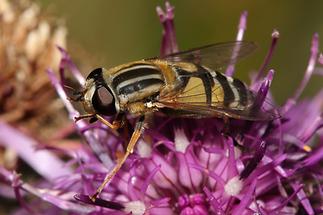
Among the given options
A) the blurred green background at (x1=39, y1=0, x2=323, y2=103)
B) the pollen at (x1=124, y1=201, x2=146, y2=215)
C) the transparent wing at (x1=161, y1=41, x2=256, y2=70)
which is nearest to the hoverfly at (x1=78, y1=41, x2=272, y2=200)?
the pollen at (x1=124, y1=201, x2=146, y2=215)

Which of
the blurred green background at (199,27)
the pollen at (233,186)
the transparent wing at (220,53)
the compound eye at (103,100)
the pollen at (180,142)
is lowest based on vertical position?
the pollen at (233,186)

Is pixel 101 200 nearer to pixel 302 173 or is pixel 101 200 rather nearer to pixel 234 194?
pixel 234 194

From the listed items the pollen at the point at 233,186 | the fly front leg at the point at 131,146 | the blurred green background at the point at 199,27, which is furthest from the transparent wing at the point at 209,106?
the blurred green background at the point at 199,27

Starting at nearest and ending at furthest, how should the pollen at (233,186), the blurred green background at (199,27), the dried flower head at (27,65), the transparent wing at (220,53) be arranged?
the pollen at (233,186) → the transparent wing at (220,53) → the dried flower head at (27,65) → the blurred green background at (199,27)

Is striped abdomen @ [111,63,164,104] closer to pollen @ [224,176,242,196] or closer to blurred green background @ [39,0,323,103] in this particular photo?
pollen @ [224,176,242,196]

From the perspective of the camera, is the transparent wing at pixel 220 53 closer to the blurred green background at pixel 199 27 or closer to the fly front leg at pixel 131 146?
the fly front leg at pixel 131 146

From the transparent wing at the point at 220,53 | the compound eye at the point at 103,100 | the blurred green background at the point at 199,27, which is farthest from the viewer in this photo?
the blurred green background at the point at 199,27

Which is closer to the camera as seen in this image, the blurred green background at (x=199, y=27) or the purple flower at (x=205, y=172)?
the purple flower at (x=205, y=172)

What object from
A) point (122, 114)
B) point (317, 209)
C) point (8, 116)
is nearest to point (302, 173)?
point (317, 209)
